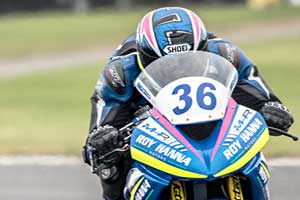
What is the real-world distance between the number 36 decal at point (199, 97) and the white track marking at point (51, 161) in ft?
23.7

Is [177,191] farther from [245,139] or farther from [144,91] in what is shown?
[144,91]

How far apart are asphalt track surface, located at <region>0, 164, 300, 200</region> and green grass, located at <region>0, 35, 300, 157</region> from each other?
1.30 m

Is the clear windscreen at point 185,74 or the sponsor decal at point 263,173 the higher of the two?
the clear windscreen at point 185,74

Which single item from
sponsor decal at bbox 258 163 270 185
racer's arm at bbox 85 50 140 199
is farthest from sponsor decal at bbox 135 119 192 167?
racer's arm at bbox 85 50 140 199

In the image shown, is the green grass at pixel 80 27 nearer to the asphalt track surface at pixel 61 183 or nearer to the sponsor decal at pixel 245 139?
the asphalt track surface at pixel 61 183

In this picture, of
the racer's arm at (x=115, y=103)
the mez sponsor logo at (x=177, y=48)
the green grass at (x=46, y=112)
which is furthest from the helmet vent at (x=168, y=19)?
the green grass at (x=46, y=112)

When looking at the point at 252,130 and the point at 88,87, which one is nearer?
the point at 252,130

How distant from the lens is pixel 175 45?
511cm

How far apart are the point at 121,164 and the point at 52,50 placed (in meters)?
32.7

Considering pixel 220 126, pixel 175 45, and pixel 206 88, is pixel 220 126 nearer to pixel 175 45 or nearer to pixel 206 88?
pixel 206 88

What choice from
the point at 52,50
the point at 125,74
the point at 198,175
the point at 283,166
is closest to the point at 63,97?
the point at 283,166

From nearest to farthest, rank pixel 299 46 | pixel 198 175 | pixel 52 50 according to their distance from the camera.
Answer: pixel 198 175 → pixel 299 46 → pixel 52 50

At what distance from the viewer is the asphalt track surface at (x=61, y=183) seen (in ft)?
32.6

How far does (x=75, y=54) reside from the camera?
3700 centimetres
